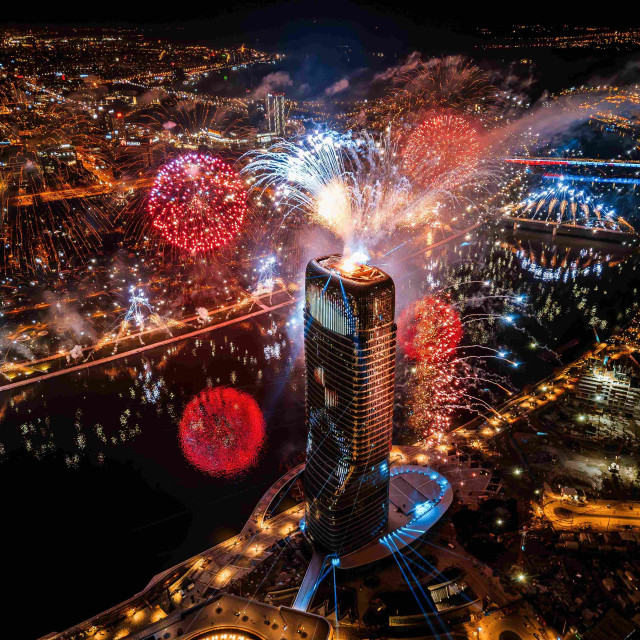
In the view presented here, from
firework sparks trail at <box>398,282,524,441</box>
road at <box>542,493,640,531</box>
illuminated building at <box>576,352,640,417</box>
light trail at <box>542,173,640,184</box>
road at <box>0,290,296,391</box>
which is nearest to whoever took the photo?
road at <box>542,493,640,531</box>

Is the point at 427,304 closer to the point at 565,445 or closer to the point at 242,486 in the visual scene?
the point at 565,445

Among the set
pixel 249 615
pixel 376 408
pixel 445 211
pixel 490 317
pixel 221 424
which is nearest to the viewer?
pixel 249 615

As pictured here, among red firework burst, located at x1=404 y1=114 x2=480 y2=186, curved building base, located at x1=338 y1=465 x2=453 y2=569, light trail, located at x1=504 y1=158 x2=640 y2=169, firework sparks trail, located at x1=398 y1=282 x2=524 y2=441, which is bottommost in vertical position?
firework sparks trail, located at x1=398 y1=282 x2=524 y2=441

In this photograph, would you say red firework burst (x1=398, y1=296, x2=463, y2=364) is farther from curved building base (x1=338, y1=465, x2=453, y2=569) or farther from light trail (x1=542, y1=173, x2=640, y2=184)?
light trail (x1=542, y1=173, x2=640, y2=184)

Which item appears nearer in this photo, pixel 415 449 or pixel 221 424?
pixel 415 449

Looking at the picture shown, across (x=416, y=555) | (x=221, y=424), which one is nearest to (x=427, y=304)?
(x=221, y=424)

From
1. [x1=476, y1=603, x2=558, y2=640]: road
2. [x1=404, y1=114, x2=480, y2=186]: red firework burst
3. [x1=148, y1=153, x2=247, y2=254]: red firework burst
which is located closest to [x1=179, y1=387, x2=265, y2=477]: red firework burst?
[x1=148, y1=153, x2=247, y2=254]: red firework burst

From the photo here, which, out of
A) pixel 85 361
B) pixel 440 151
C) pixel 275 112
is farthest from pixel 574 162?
pixel 85 361
